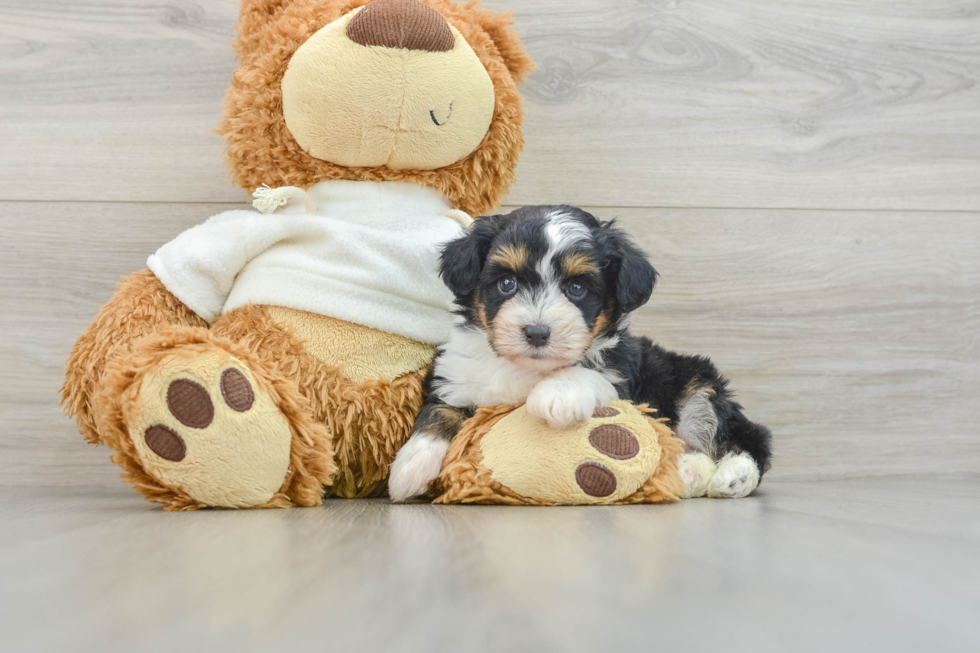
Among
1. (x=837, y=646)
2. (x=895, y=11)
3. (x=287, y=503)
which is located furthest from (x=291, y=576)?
(x=895, y=11)

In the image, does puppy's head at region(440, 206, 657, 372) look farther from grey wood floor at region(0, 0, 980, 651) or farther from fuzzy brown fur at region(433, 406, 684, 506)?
grey wood floor at region(0, 0, 980, 651)

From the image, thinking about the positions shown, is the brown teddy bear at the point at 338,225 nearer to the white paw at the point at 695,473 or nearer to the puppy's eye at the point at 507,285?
the puppy's eye at the point at 507,285

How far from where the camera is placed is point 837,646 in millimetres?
501

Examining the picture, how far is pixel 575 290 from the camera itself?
4.29ft

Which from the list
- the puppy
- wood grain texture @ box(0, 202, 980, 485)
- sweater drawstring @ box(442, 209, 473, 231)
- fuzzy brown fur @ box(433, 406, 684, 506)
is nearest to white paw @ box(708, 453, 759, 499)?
the puppy

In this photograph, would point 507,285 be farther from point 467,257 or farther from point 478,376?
point 478,376

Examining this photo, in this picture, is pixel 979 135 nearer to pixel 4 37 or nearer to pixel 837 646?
pixel 837 646

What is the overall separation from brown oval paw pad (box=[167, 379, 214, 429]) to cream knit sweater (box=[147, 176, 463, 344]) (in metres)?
0.33

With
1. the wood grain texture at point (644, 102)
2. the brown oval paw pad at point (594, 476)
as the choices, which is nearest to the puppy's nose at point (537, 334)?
the brown oval paw pad at point (594, 476)

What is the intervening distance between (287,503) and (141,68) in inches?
48.3

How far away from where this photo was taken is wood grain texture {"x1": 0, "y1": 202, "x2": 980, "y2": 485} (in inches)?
78.2

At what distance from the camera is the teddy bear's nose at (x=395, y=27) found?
53.7 inches

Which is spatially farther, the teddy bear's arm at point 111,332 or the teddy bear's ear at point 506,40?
the teddy bear's ear at point 506,40

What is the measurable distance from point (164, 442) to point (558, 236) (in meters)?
0.72
